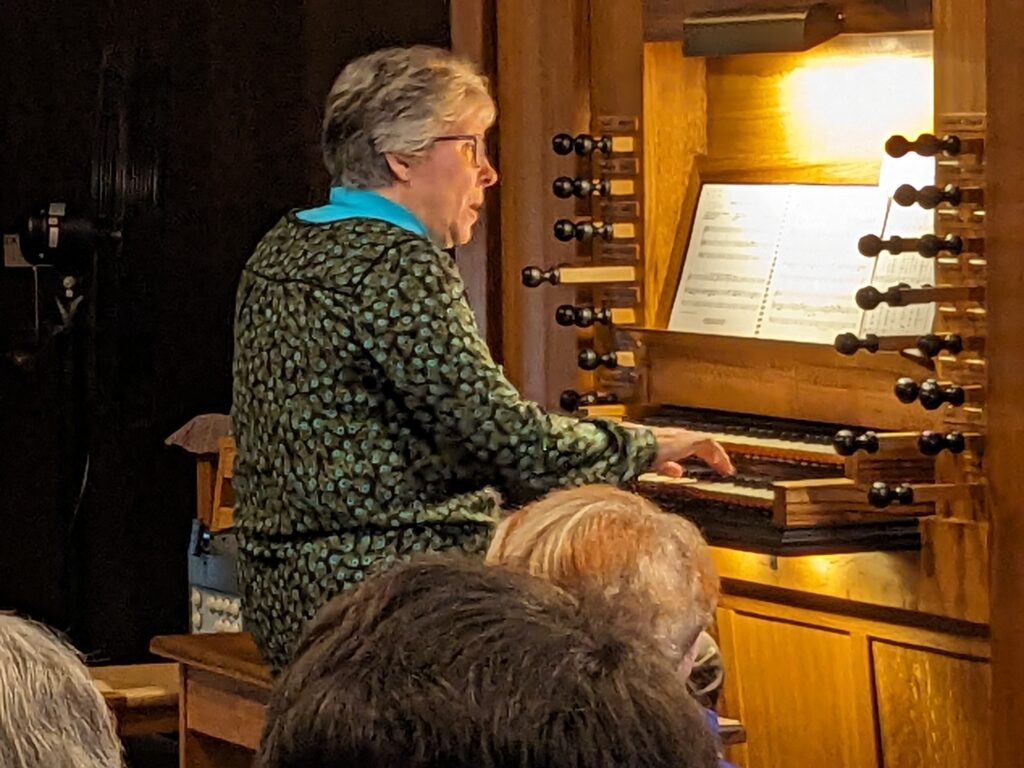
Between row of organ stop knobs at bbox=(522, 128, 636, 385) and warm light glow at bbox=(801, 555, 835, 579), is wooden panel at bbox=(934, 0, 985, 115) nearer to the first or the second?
warm light glow at bbox=(801, 555, 835, 579)

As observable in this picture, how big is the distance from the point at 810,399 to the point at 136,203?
2.45m

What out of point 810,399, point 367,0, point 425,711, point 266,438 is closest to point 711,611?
point 266,438

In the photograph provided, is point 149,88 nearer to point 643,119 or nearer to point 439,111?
point 643,119

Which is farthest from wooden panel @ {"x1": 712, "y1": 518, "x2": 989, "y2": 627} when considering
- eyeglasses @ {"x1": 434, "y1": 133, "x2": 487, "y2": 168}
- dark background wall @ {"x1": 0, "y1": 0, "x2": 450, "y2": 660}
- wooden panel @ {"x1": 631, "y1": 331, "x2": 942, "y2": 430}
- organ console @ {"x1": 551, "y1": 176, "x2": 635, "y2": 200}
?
dark background wall @ {"x1": 0, "y1": 0, "x2": 450, "y2": 660}

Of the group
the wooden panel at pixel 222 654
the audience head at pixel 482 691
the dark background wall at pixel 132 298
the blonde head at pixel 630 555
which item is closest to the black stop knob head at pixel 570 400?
the wooden panel at pixel 222 654

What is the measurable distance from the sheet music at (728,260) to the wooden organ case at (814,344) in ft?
0.10

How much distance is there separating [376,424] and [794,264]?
1.14m

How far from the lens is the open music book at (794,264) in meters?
3.62

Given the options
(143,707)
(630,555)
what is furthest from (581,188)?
(630,555)

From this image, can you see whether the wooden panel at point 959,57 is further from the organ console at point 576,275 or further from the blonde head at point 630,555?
the blonde head at point 630,555

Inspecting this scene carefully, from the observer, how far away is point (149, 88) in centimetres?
567

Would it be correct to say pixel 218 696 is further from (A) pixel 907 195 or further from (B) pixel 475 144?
(A) pixel 907 195

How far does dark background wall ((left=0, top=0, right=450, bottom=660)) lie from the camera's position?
19.2 ft

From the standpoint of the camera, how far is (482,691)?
1054 millimetres
